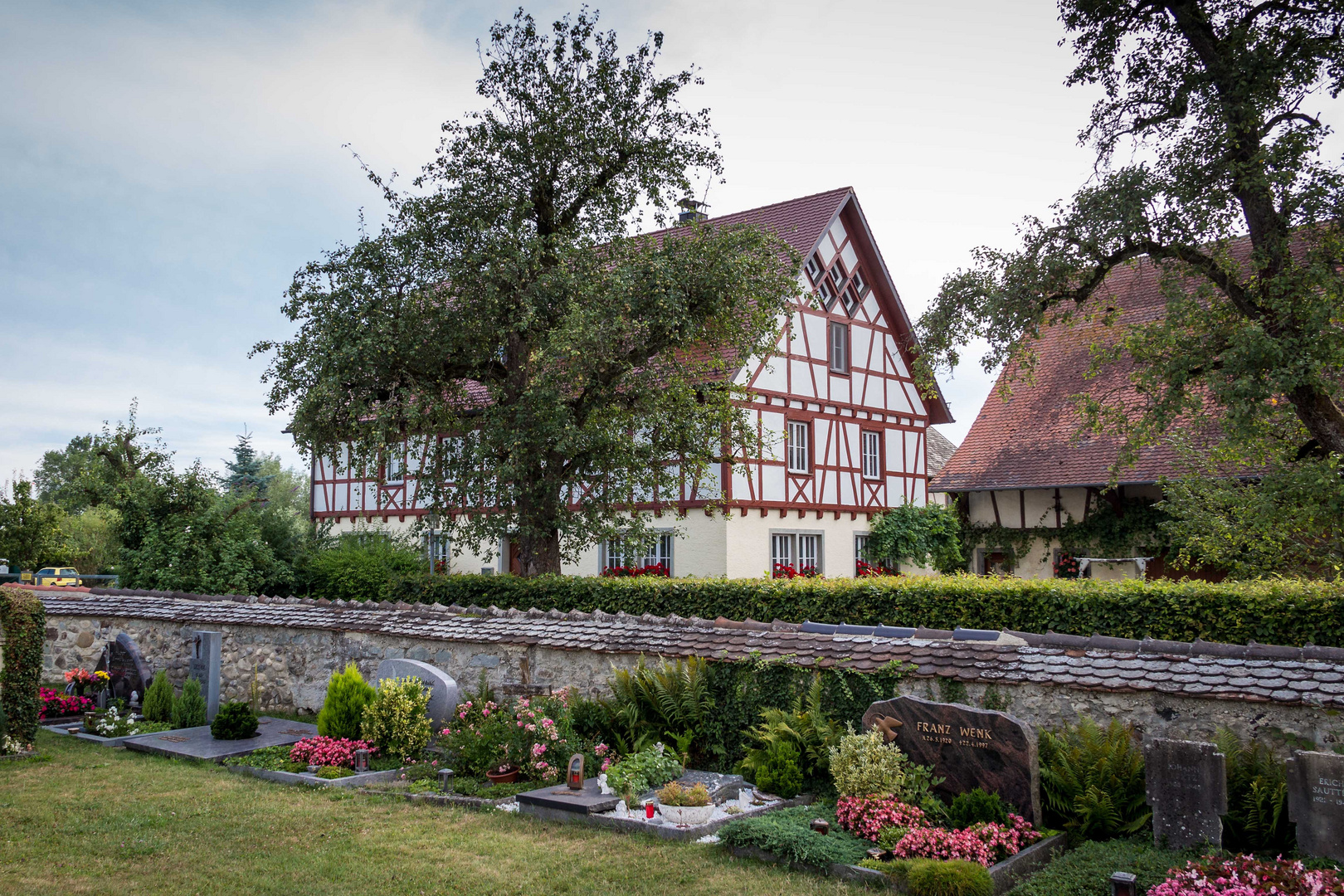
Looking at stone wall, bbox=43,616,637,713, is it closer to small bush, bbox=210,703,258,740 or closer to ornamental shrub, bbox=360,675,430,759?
ornamental shrub, bbox=360,675,430,759

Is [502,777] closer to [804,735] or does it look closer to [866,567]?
[804,735]

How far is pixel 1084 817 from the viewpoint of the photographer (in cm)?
711

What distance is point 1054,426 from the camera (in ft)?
79.9

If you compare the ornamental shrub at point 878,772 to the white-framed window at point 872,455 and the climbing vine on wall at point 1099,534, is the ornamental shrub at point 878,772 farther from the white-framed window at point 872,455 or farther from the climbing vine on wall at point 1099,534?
the white-framed window at point 872,455

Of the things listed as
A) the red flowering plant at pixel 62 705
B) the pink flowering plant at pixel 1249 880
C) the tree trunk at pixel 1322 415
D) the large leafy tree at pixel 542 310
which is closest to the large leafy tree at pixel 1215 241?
the tree trunk at pixel 1322 415

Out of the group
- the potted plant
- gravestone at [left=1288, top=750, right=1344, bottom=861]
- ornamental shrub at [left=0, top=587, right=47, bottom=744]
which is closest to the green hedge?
gravestone at [left=1288, top=750, right=1344, bottom=861]

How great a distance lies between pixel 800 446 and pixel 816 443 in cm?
43

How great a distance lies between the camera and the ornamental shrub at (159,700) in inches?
488

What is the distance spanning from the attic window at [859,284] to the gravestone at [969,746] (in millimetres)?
17553

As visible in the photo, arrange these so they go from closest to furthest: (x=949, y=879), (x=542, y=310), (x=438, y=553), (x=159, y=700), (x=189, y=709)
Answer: (x=949, y=879) < (x=189, y=709) < (x=159, y=700) < (x=542, y=310) < (x=438, y=553)

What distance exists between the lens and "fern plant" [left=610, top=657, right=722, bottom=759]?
9438 millimetres

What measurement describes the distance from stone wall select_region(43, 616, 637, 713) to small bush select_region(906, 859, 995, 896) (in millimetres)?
4634

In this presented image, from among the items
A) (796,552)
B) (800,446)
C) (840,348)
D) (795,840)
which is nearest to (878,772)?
(795,840)

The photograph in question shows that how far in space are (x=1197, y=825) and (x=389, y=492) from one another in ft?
75.7
